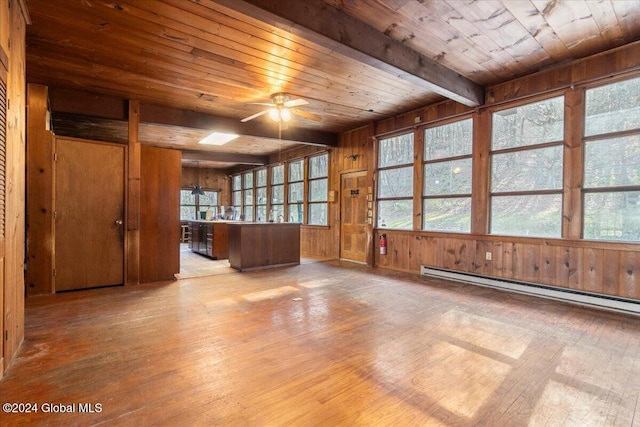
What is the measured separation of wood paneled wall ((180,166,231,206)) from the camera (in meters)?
11.8

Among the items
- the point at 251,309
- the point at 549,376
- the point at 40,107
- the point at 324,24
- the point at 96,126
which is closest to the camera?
the point at 549,376

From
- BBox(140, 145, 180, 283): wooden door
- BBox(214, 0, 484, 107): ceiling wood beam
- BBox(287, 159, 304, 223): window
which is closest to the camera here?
BBox(214, 0, 484, 107): ceiling wood beam

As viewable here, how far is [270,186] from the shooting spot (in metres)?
9.95

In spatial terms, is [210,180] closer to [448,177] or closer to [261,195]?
[261,195]

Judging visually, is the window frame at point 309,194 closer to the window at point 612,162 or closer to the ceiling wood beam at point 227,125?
the ceiling wood beam at point 227,125

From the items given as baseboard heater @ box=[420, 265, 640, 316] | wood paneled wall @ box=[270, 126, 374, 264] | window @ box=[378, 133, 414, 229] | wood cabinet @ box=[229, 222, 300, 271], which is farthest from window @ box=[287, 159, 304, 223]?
baseboard heater @ box=[420, 265, 640, 316]

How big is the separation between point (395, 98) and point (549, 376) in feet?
13.6

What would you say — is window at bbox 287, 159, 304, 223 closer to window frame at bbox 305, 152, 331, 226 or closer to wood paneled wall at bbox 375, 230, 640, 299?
window frame at bbox 305, 152, 331, 226

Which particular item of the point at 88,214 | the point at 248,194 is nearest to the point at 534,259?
the point at 88,214

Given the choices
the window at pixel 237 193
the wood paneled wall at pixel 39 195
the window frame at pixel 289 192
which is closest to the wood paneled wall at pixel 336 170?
the window frame at pixel 289 192

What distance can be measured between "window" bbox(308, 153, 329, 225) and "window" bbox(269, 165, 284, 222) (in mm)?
1469

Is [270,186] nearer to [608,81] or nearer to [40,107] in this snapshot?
[40,107]

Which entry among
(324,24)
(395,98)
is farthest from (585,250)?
(324,24)

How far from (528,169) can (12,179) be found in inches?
213
